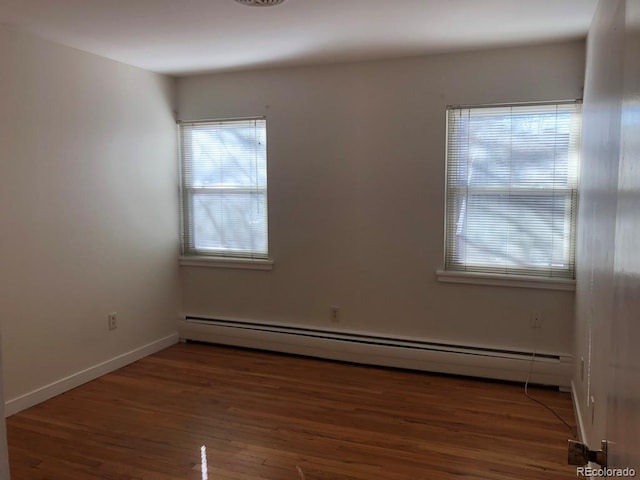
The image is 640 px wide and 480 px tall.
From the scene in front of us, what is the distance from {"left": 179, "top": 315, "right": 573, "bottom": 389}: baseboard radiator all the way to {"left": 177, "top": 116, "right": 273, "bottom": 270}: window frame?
0.51m

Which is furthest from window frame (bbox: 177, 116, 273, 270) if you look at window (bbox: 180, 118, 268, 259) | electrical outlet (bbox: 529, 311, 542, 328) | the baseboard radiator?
electrical outlet (bbox: 529, 311, 542, 328)

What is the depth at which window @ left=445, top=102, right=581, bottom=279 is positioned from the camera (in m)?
3.45

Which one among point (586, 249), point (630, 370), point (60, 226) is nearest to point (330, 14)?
point (586, 249)

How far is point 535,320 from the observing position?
3.59 m

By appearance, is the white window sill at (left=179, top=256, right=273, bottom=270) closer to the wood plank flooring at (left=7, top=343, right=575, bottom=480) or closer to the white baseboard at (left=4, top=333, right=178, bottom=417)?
the white baseboard at (left=4, top=333, right=178, bottom=417)

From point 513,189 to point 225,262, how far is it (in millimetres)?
2390

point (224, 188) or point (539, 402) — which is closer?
point (539, 402)

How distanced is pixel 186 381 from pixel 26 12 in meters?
2.49

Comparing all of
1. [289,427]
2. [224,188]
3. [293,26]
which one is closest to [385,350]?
[289,427]

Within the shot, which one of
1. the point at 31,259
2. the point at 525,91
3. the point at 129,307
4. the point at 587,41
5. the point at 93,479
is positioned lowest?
the point at 93,479

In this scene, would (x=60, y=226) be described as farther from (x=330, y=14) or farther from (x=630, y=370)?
(x=630, y=370)

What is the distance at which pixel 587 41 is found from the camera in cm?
319

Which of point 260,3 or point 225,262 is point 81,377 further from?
point 260,3

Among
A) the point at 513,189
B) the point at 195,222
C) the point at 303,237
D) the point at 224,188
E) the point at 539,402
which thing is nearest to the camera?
the point at 539,402
